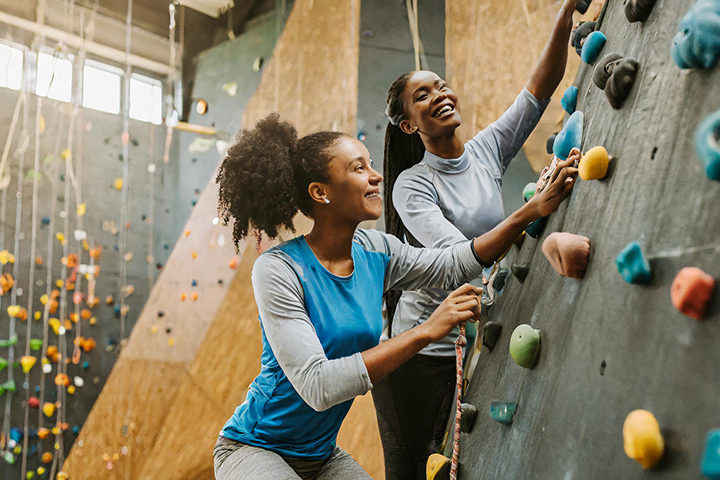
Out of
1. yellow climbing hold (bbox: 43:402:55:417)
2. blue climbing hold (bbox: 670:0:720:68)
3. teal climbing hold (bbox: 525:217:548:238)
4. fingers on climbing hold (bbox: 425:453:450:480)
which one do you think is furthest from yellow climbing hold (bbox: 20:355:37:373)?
blue climbing hold (bbox: 670:0:720:68)

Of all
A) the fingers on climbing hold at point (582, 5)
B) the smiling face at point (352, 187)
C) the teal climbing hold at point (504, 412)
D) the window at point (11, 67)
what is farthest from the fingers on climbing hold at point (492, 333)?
the window at point (11, 67)

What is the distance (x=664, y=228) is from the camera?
1.94 ft

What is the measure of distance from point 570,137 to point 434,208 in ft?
1.32

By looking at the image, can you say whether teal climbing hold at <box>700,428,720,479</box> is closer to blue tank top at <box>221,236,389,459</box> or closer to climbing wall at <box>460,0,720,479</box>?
climbing wall at <box>460,0,720,479</box>

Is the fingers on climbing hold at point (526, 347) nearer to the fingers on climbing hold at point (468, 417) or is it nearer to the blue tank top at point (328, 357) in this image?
the fingers on climbing hold at point (468, 417)

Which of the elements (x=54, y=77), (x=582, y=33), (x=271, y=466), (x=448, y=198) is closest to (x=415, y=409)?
(x=271, y=466)

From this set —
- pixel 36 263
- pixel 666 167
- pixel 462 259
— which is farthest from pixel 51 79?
pixel 666 167

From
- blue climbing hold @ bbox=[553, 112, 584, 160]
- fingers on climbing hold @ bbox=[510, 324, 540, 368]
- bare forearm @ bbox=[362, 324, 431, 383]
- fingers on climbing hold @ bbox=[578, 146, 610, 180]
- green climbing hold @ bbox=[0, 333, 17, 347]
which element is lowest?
green climbing hold @ bbox=[0, 333, 17, 347]

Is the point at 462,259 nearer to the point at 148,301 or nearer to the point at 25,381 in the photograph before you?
the point at 148,301

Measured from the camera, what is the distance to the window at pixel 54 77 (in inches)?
113

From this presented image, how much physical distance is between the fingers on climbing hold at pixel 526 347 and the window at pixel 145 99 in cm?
276

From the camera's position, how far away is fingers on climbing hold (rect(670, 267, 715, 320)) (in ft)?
1.64

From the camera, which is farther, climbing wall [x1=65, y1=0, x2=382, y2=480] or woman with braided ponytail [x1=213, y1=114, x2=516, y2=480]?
climbing wall [x1=65, y1=0, x2=382, y2=480]

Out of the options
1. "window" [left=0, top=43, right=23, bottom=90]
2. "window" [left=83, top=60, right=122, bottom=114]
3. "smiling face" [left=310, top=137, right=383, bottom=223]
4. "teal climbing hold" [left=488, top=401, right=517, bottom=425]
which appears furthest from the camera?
"window" [left=83, top=60, right=122, bottom=114]
